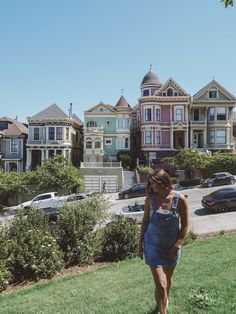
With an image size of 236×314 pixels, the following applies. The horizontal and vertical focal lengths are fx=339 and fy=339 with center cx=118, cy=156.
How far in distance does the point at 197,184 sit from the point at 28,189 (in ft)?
59.3

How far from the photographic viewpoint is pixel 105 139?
5062 centimetres

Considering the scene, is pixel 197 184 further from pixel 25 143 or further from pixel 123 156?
pixel 25 143

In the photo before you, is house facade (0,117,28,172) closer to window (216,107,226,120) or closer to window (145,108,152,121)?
window (145,108,152,121)

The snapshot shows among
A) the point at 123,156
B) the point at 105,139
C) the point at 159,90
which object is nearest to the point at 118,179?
the point at 123,156

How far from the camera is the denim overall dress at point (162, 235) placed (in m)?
4.63

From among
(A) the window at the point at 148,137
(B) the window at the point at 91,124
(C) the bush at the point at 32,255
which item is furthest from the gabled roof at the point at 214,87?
(C) the bush at the point at 32,255

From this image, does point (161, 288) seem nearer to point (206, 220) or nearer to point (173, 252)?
point (173, 252)

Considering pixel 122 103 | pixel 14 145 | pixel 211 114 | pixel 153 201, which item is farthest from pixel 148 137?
pixel 153 201

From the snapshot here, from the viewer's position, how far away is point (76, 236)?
1120 centimetres

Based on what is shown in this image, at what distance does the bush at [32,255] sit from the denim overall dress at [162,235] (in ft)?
19.0

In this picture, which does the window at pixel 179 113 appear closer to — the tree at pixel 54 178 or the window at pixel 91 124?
the window at pixel 91 124

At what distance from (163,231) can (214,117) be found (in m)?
45.6

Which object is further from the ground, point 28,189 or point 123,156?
point 123,156

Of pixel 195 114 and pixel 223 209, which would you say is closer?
pixel 223 209
